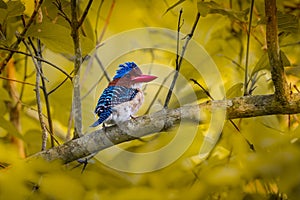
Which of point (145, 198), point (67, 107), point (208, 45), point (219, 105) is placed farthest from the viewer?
point (208, 45)

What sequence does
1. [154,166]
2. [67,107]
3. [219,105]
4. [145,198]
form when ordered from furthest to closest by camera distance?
[67,107] < [219,105] < [154,166] < [145,198]

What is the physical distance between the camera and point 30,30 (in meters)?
0.71

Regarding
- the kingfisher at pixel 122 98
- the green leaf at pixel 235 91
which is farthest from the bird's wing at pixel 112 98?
the green leaf at pixel 235 91

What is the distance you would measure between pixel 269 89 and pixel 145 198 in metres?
0.63

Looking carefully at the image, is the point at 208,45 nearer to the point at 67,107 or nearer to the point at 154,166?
the point at 67,107

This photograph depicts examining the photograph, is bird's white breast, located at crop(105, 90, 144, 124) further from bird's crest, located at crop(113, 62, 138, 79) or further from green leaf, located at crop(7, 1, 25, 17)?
green leaf, located at crop(7, 1, 25, 17)

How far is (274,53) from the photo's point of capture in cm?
62

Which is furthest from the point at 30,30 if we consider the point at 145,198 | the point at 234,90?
the point at 145,198

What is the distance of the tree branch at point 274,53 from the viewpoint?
0.63 metres

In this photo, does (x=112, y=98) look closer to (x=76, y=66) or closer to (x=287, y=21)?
(x=76, y=66)

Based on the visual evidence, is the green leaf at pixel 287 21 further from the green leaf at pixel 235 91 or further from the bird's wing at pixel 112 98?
the bird's wing at pixel 112 98

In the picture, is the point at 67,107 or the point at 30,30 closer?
the point at 30,30

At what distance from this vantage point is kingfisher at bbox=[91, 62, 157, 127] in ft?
2.31

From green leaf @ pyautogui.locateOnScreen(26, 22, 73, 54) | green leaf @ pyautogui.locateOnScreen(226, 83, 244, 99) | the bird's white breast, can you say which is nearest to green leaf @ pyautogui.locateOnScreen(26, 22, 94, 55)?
green leaf @ pyautogui.locateOnScreen(26, 22, 73, 54)
